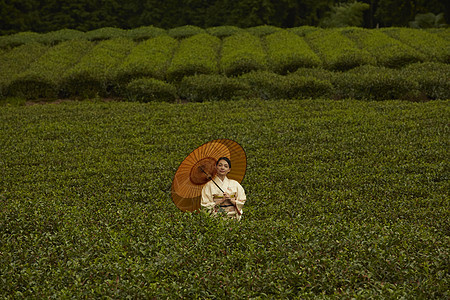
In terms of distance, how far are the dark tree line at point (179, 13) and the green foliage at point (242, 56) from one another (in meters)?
11.4

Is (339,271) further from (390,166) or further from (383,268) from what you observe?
(390,166)

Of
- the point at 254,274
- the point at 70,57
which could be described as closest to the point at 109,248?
the point at 254,274

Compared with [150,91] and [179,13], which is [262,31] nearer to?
[150,91]

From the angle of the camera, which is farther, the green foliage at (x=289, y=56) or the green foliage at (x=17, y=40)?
the green foliage at (x=17, y=40)

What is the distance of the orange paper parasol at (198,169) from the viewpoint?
5102 mm

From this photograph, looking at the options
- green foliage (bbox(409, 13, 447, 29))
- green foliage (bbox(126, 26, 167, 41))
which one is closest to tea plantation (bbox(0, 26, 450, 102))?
green foliage (bbox(126, 26, 167, 41))

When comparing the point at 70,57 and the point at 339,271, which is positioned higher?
the point at 70,57

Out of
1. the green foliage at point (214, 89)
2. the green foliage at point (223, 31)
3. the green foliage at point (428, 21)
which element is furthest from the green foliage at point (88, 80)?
the green foliage at point (428, 21)

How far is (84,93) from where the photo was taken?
1611cm

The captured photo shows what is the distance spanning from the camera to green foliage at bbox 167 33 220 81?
53.8 ft

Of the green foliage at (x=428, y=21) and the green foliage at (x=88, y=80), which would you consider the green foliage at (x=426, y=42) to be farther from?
the green foliage at (x=88, y=80)

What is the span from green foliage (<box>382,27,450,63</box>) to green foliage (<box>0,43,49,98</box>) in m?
16.3

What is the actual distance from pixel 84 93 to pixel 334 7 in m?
25.3

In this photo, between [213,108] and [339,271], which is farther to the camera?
[213,108]
